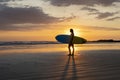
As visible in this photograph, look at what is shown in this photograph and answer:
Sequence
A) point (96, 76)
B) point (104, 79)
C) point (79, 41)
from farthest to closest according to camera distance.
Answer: point (79, 41) → point (96, 76) → point (104, 79)

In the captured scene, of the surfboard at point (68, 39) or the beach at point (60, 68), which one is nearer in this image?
the beach at point (60, 68)

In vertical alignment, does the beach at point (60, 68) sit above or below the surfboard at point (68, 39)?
below

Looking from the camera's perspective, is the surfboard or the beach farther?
the surfboard

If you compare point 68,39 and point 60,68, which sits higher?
point 68,39

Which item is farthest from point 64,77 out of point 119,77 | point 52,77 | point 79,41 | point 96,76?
point 79,41

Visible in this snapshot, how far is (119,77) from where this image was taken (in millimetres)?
9555

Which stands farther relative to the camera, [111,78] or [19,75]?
[19,75]

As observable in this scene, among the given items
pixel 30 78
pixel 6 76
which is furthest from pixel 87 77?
pixel 6 76

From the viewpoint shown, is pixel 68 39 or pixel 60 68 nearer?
pixel 60 68

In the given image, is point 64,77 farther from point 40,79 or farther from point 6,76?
point 6,76

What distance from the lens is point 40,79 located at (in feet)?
30.8

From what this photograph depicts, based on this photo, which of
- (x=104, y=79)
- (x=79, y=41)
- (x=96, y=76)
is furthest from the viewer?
(x=79, y=41)

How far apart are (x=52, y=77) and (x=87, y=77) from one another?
4.06 feet

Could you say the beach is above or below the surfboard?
below
